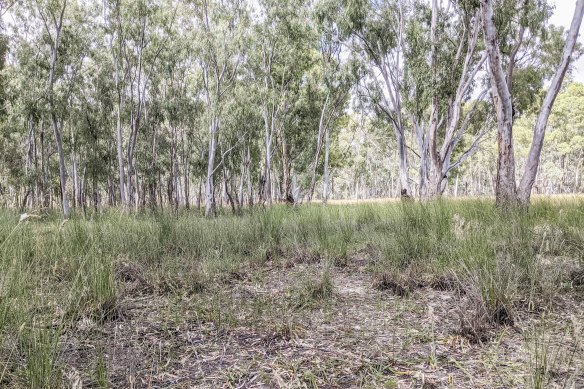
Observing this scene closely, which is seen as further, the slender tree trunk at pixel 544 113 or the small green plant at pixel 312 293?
the slender tree trunk at pixel 544 113

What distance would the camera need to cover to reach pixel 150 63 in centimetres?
1956

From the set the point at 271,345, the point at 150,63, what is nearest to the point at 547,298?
the point at 271,345

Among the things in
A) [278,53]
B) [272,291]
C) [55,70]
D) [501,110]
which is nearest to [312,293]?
[272,291]

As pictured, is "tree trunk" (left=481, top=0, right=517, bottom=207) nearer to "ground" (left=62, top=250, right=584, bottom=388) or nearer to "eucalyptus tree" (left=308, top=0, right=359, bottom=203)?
"ground" (left=62, top=250, right=584, bottom=388)

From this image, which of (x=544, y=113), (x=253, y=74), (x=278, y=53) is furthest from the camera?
(x=253, y=74)

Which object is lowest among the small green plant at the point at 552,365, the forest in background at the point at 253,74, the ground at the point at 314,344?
the ground at the point at 314,344

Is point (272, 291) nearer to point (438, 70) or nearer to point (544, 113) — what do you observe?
point (544, 113)

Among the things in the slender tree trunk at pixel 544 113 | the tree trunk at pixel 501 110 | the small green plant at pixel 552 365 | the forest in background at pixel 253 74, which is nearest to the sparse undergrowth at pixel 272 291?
the small green plant at pixel 552 365

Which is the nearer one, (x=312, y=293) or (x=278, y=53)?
(x=312, y=293)

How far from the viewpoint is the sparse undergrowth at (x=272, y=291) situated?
1872 mm

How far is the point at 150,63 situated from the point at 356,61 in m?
11.6

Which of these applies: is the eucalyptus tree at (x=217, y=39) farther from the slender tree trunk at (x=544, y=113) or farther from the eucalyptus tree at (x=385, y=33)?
the slender tree trunk at (x=544, y=113)

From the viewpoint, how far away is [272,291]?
365cm

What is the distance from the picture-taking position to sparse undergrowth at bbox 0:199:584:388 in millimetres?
1872
